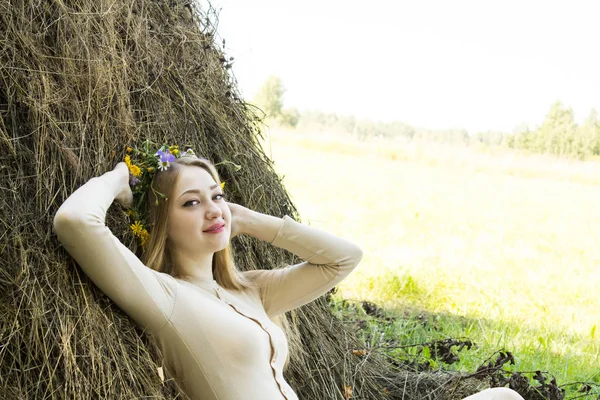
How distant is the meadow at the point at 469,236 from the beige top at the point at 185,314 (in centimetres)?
100

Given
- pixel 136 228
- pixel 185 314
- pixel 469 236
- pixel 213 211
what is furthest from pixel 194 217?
pixel 469 236

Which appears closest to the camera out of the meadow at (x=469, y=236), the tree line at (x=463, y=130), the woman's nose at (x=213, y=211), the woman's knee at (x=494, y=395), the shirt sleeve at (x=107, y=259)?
the shirt sleeve at (x=107, y=259)

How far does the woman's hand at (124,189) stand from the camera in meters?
2.31

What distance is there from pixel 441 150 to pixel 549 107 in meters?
Answer: 3.79

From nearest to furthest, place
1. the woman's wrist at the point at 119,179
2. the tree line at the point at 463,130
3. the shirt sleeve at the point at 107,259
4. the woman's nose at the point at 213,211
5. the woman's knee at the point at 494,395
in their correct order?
the shirt sleeve at the point at 107,259, the woman's wrist at the point at 119,179, the woman's nose at the point at 213,211, the woman's knee at the point at 494,395, the tree line at the point at 463,130

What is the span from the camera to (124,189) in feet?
7.59

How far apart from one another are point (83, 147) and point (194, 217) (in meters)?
0.38

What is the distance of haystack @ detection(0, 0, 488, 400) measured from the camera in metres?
2.05

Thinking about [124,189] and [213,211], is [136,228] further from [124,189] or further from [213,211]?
[213,211]

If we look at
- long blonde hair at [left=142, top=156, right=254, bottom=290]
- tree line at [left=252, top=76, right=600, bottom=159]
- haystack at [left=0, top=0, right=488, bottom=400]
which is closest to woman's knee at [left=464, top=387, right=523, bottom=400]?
haystack at [left=0, top=0, right=488, bottom=400]

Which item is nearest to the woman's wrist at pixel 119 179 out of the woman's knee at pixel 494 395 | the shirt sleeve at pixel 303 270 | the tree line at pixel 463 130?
the shirt sleeve at pixel 303 270

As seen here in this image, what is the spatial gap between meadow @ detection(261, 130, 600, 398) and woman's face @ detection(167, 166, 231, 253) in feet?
2.79

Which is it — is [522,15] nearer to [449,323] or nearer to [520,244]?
[520,244]

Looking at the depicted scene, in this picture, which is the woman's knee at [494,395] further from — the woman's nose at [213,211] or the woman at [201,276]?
the woman's nose at [213,211]
